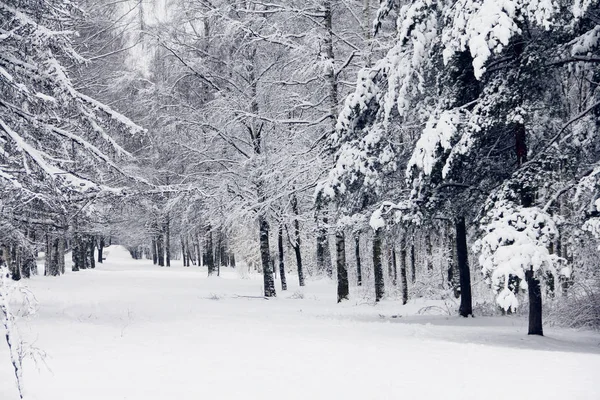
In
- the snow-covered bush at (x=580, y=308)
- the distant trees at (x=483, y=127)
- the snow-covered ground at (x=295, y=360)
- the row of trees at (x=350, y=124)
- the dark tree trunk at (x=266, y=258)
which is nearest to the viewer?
the snow-covered ground at (x=295, y=360)

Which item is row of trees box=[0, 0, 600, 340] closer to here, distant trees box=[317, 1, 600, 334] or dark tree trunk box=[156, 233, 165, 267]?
distant trees box=[317, 1, 600, 334]

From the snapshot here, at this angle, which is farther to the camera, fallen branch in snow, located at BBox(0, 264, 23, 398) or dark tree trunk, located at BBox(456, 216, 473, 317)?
dark tree trunk, located at BBox(456, 216, 473, 317)

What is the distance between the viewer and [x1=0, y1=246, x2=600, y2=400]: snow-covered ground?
5.02 meters

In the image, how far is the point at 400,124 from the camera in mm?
11852

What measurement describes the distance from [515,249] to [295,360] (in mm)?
3504

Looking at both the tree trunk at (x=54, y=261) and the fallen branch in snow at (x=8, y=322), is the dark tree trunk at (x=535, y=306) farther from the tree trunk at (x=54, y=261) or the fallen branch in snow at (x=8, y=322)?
the tree trunk at (x=54, y=261)

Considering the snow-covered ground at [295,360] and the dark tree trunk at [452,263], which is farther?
the dark tree trunk at [452,263]

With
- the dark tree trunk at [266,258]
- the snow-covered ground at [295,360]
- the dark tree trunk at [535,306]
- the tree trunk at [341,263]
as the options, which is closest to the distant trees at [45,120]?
the snow-covered ground at [295,360]

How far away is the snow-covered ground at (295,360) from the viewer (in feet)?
16.5

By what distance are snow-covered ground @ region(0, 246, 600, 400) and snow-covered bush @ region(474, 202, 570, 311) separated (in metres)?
0.98

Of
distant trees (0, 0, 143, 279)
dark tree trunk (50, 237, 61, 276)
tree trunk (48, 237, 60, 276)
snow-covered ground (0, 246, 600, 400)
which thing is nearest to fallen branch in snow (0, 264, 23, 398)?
snow-covered ground (0, 246, 600, 400)

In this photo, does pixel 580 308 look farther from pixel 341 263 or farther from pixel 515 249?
pixel 341 263

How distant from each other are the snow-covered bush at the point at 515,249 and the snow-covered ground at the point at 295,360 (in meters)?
0.98

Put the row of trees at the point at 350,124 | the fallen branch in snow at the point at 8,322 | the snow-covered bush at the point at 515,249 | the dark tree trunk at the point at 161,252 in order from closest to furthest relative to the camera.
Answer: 1. the fallen branch in snow at the point at 8,322
2. the snow-covered bush at the point at 515,249
3. the row of trees at the point at 350,124
4. the dark tree trunk at the point at 161,252
